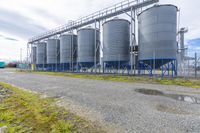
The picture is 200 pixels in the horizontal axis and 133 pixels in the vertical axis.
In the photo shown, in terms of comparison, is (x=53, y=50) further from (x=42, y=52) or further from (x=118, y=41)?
(x=118, y=41)

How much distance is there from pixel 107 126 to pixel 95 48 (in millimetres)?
17682

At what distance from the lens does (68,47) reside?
24.7 metres

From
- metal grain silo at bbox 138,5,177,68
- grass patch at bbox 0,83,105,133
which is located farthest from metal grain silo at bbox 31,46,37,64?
grass patch at bbox 0,83,105,133

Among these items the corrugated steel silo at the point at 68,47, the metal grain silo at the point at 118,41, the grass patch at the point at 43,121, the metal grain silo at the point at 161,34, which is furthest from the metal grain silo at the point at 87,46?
the grass patch at the point at 43,121

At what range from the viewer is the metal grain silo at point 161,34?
12.3 metres

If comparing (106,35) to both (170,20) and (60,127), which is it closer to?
(170,20)

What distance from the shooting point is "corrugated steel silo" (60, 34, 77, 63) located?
24.5m

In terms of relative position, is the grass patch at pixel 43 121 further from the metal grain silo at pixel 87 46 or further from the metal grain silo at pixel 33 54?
the metal grain silo at pixel 33 54

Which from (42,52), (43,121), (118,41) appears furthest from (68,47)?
(43,121)

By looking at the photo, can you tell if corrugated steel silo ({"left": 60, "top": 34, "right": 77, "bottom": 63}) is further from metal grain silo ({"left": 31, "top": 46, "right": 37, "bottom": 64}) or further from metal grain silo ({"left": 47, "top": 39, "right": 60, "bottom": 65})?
metal grain silo ({"left": 31, "top": 46, "right": 37, "bottom": 64})

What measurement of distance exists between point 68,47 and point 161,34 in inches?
699

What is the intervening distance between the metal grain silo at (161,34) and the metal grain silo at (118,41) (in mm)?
3636

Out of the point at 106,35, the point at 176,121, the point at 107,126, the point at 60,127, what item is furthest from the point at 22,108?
the point at 106,35

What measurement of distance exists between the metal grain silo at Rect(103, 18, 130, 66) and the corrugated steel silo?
388 inches
